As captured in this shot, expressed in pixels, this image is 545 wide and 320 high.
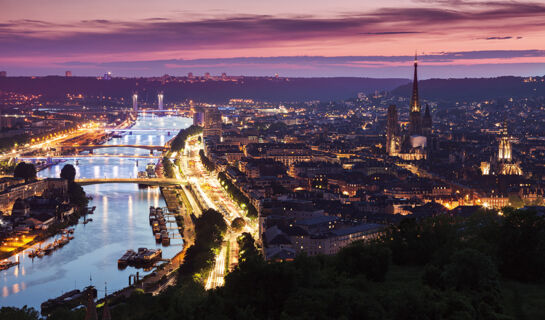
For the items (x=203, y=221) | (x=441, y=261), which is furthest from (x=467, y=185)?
(x=441, y=261)

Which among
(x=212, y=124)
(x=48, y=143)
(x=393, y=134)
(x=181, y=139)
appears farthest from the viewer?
(x=212, y=124)

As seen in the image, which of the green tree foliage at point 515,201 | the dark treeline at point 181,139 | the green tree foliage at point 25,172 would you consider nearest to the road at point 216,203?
the dark treeline at point 181,139

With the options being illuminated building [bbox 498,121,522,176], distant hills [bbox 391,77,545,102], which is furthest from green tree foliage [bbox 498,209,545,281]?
distant hills [bbox 391,77,545,102]

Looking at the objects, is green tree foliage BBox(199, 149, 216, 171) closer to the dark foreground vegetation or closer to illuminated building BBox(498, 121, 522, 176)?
illuminated building BBox(498, 121, 522, 176)

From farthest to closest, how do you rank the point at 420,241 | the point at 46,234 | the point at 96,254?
1. the point at 46,234
2. the point at 96,254
3. the point at 420,241

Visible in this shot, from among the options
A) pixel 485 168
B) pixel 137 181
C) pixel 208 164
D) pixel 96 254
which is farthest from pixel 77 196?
pixel 485 168

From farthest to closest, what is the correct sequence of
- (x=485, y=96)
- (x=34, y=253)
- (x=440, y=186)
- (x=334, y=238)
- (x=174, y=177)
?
1. (x=485, y=96)
2. (x=174, y=177)
3. (x=440, y=186)
4. (x=34, y=253)
5. (x=334, y=238)

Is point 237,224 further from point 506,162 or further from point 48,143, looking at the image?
point 48,143

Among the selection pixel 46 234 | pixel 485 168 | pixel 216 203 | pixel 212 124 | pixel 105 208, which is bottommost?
pixel 46 234

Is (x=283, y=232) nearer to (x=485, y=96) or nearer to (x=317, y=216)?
(x=317, y=216)
